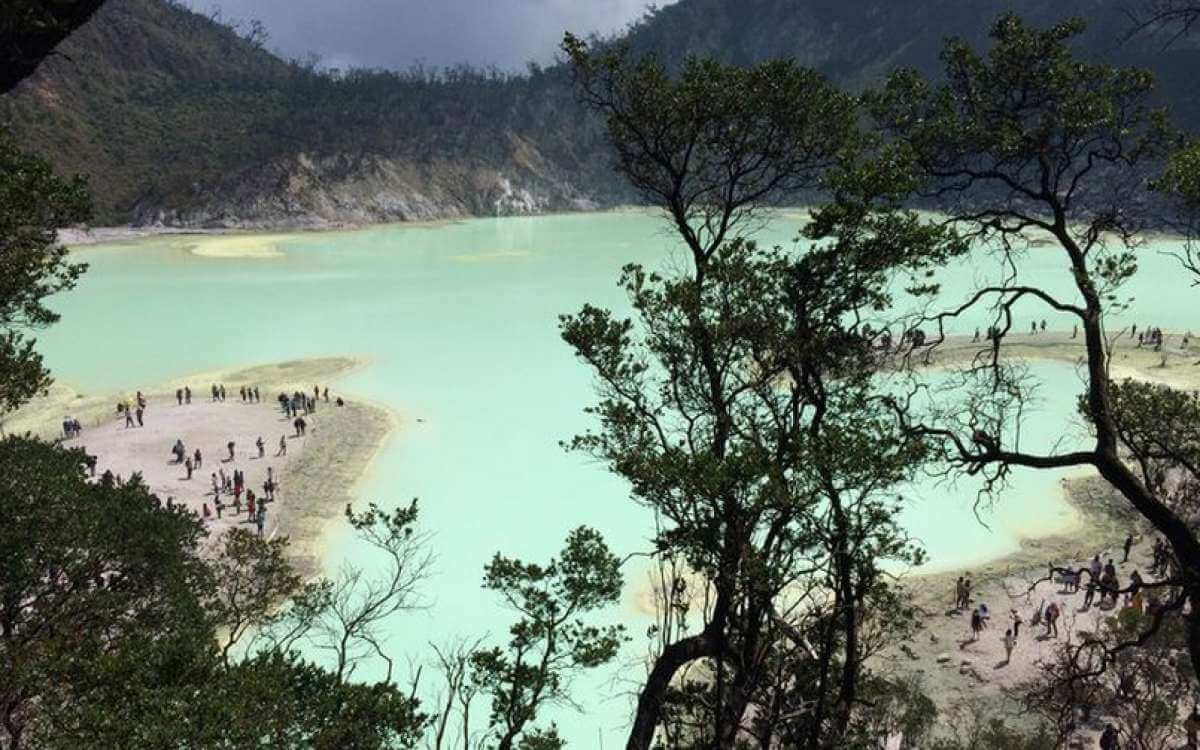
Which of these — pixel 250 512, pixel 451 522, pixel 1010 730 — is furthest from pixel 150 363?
pixel 1010 730

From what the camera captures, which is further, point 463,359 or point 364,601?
point 463,359

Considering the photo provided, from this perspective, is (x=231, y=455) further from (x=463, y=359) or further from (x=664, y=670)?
(x=664, y=670)

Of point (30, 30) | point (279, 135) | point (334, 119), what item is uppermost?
point (334, 119)

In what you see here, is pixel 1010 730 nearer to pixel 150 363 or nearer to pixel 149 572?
pixel 149 572

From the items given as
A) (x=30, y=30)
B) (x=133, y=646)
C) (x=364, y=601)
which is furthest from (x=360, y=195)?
(x=133, y=646)

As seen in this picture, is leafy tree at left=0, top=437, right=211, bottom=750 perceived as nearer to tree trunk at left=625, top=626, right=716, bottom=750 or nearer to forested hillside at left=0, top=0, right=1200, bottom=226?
tree trunk at left=625, top=626, right=716, bottom=750

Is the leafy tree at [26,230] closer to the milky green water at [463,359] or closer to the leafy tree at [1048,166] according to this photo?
the milky green water at [463,359]
